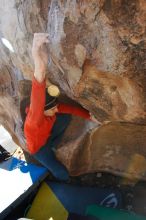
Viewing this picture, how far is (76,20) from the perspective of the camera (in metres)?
2.69

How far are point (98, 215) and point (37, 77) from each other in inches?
78.8

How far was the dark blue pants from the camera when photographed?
4.18 m

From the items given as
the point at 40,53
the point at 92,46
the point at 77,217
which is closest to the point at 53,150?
the point at 77,217

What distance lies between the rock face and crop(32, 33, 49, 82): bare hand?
0.07 metres

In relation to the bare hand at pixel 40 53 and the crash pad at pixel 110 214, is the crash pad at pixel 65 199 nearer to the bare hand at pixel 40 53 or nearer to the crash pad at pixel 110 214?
the crash pad at pixel 110 214

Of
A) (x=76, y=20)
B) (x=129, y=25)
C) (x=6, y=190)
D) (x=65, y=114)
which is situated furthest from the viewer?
(x=6, y=190)

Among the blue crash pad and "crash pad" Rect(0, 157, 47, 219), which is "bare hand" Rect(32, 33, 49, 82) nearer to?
"crash pad" Rect(0, 157, 47, 219)

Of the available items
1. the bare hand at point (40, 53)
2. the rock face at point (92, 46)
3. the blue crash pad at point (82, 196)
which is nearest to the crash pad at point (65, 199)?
the blue crash pad at point (82, 196)

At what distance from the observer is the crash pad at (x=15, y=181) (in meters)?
4.32

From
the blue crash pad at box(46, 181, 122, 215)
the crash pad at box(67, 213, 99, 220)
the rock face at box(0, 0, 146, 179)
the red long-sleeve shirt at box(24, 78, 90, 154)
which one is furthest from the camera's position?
the blue crash pad at box(46, 181, 122, 215)

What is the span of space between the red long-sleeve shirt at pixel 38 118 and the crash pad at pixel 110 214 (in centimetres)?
105

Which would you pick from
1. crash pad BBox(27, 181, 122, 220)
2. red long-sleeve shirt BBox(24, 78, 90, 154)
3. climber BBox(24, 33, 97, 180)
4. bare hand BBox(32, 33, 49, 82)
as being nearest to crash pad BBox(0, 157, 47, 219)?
crash pad BBox(27, 181, 122, 220)

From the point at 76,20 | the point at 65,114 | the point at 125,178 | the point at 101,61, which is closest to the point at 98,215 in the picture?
the point at 125,178

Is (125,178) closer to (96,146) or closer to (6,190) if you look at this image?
(96,146)
